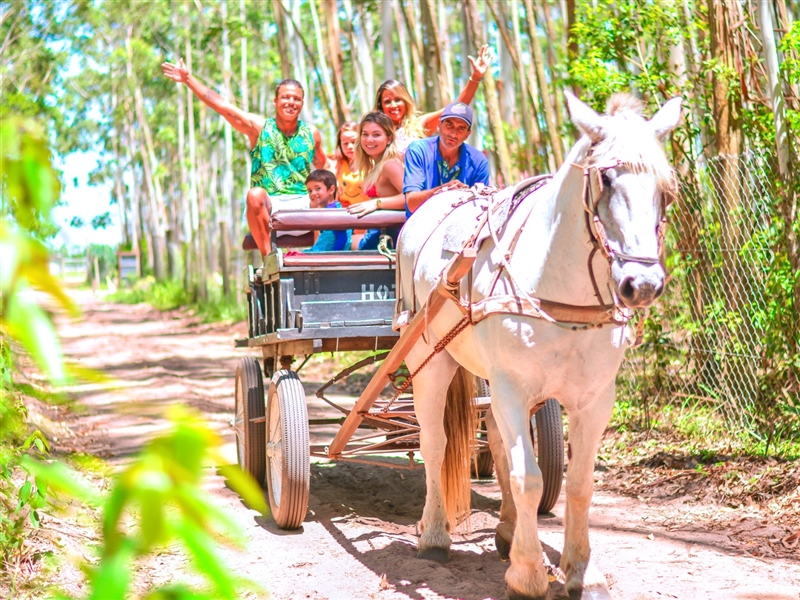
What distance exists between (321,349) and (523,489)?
1887 millimetres

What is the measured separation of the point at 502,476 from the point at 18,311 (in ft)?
13.1

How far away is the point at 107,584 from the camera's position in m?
0.71

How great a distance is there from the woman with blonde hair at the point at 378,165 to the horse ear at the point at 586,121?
2.11 metres

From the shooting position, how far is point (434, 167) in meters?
5.06

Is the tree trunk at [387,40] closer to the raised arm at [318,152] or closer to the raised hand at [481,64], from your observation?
the raised arm at [318,152]

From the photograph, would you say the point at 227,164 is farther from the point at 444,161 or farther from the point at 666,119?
the point at 666,119

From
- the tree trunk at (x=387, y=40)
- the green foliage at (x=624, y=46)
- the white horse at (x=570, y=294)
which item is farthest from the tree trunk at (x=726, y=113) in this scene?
the tree trunk at (x=387, y=40)

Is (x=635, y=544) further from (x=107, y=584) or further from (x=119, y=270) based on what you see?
(x=119, y=270)

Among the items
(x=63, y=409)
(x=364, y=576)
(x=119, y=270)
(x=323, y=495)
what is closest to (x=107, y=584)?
(x=364, y=576)

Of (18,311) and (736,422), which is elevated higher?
(18,311)

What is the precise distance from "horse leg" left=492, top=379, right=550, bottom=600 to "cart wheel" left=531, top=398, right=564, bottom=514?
4.74 feet

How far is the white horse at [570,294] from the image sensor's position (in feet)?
10.1

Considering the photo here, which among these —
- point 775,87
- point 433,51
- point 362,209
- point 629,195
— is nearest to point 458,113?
point 362,209

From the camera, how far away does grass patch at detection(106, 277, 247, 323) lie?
19531mm
